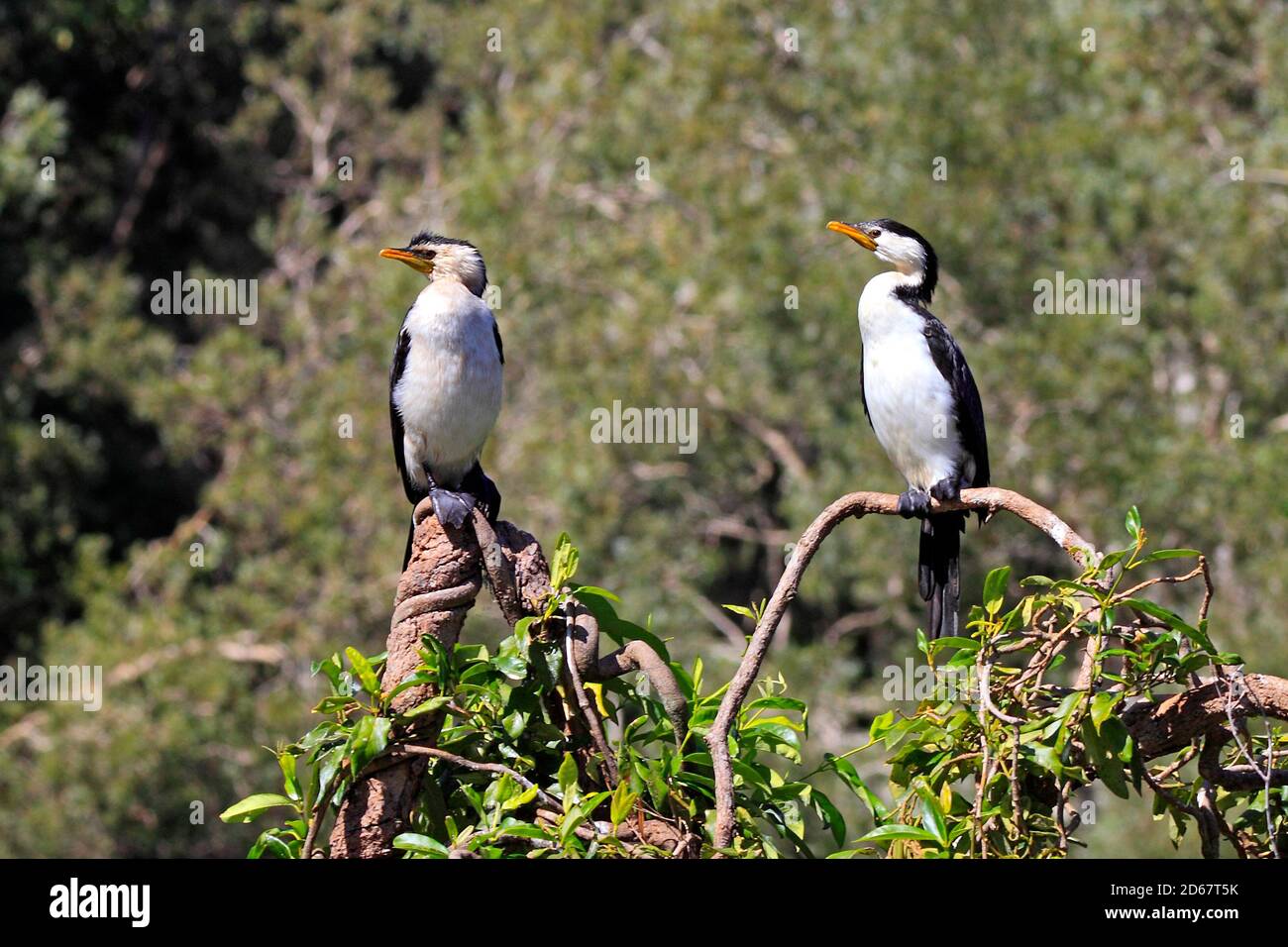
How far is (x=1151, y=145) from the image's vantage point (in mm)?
12430

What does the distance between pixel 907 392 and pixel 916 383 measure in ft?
0.14

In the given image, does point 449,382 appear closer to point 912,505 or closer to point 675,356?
point 912,505

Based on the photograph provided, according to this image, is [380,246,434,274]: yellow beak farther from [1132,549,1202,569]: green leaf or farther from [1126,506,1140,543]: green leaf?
[1132,549,1202,569]: green leaf

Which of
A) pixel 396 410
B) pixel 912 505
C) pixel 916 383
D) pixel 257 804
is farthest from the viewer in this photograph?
pixel 916 383

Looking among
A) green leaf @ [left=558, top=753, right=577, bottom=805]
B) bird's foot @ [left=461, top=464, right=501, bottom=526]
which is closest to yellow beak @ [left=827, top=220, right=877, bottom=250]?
bird's foot @ [left=461, top=464, right=501, bottom=526]

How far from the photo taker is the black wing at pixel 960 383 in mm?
5465

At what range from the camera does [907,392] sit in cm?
546

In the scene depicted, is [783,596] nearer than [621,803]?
No

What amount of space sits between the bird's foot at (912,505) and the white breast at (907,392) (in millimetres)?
877

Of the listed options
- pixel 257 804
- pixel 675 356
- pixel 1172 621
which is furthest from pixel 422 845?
pixel 675 356

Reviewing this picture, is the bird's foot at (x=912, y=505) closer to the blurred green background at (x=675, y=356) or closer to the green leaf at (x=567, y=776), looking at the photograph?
the green leaf at (x=567, y=776)

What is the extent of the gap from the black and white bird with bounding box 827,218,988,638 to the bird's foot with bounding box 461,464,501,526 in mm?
1334

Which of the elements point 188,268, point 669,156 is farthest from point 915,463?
point 188,268
